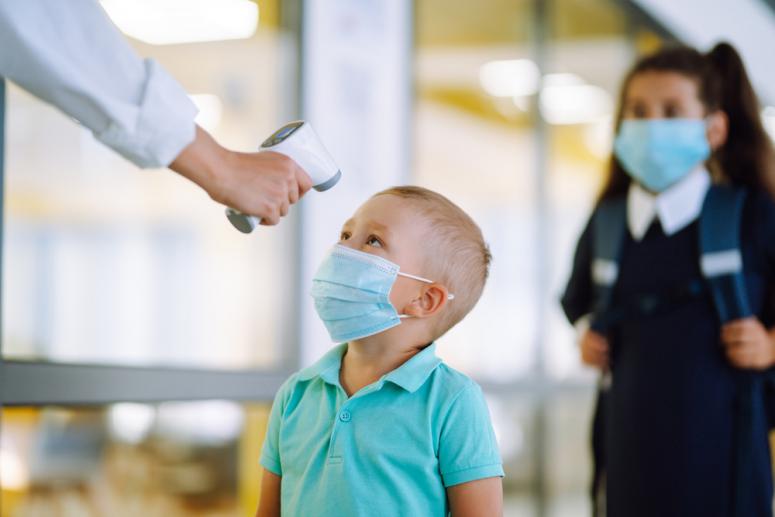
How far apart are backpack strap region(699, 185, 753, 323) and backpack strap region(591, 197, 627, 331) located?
0.74 feet

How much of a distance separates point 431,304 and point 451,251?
96 millimetres

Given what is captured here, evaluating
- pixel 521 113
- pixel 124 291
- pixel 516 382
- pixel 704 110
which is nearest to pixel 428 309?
pixel 704 110

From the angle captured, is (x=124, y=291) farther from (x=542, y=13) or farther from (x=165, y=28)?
(x=542, y=13)

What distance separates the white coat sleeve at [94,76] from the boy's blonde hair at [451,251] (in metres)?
0.45

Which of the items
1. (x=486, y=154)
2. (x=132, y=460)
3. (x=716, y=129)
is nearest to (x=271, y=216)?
(x=716, y=129)

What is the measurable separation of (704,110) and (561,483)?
119 inches

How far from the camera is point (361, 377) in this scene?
165 cm

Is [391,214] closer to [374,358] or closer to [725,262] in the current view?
[374,358]

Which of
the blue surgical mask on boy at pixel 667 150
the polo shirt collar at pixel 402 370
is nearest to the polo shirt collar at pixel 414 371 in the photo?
the polo shirt collar at pixel 402 370

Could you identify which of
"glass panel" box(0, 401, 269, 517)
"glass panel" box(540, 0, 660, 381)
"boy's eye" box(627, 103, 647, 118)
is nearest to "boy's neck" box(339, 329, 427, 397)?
"glass panel" box(0, 401, 269, 517)

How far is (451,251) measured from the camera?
5.54 ft

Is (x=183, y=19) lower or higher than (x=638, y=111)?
higher

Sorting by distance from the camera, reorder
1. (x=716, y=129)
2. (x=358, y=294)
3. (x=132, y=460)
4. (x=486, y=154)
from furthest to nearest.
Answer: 1. (x=486, y=154)
2. (x=132, y=460)
3. (x=716, y=129)
4. (x=358, y=294)

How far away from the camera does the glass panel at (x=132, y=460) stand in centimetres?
255
